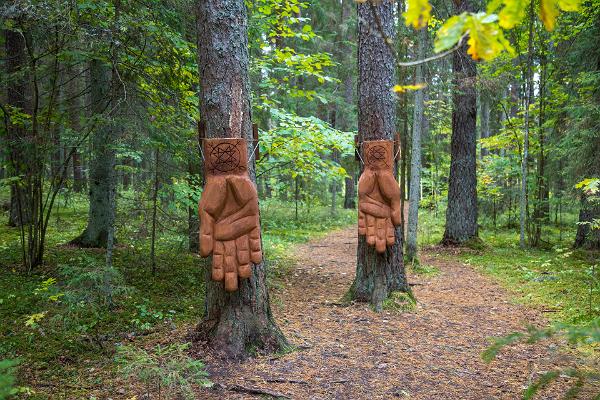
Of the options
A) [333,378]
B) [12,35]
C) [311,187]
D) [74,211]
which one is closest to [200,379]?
[333,378]

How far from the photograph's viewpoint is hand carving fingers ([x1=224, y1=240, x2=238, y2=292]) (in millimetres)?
4137

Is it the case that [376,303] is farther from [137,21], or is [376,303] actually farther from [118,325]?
[137,21]

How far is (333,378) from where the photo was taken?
3998 mm

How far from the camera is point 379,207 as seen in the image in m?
5.85

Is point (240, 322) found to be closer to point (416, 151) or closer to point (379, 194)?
point (379, 194)

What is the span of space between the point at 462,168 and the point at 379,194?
19.1 ft

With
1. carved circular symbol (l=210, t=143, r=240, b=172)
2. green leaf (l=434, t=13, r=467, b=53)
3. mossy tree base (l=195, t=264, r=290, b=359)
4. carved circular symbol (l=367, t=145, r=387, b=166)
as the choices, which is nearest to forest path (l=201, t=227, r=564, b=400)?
mossy tree base (l=195, t=264, r=290, b=359)

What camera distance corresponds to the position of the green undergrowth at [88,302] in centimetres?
417

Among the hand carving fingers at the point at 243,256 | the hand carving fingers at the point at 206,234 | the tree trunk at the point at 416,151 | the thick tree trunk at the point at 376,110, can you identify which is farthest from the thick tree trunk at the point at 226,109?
the tree trunk at the point at 416,151

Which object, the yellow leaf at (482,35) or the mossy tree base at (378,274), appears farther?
the mossy tree base at (378,274)

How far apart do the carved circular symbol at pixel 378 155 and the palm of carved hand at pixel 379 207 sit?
4.9 inches

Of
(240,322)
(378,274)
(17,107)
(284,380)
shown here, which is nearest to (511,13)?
(284,380)

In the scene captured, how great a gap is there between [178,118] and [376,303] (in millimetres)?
3824

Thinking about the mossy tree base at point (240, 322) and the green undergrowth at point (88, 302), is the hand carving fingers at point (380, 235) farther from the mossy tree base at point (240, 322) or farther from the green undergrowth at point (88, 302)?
the mossy tree base at point (240, 322)
